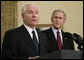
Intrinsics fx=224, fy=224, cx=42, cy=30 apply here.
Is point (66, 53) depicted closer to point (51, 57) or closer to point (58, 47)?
point (51, 57)

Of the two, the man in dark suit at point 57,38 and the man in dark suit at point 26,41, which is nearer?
the man in dark suit at point 26,41

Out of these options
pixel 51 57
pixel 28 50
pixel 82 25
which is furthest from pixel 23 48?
pixel 82 25

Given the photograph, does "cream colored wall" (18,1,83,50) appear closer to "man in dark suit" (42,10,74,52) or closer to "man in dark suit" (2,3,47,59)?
"man in dark suit" (42,10,74,52)

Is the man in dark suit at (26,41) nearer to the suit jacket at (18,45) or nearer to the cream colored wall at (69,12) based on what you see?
the suit jacket at (18,45)

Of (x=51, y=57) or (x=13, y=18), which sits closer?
(x=51, y=57)

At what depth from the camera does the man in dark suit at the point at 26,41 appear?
6.22 feet

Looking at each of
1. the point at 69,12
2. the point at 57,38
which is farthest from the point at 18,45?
the point at 69,12

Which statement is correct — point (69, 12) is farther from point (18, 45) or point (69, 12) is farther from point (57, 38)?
point (18, 45)

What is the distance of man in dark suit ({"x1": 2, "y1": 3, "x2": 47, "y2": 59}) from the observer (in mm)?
1895

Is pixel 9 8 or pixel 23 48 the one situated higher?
pixel 9 8

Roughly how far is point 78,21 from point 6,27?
5.08 ft

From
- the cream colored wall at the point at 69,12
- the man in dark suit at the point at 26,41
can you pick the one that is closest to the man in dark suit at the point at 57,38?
the man in dark suit at the point at 26,41

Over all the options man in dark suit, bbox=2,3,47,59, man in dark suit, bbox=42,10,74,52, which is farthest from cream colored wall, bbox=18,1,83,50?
man in dark suit, bbox=2,3,47,59

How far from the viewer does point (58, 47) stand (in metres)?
2.59
